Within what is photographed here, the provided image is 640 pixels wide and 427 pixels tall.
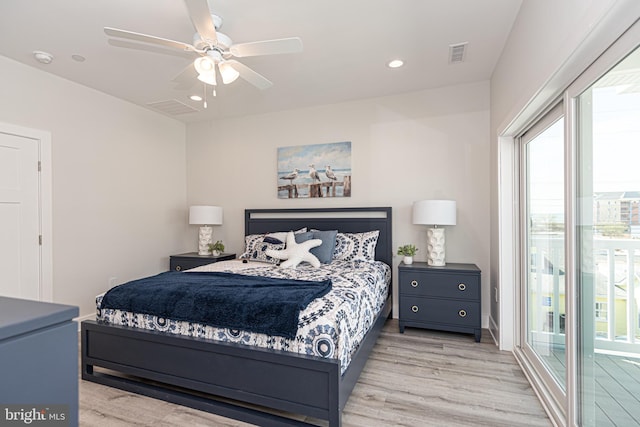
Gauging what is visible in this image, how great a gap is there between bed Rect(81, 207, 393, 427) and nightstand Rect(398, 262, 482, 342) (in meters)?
0.94

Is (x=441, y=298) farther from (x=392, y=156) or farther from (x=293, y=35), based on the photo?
(x=293, y=35)

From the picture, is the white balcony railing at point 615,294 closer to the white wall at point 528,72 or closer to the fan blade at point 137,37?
the white wall at point 528,72

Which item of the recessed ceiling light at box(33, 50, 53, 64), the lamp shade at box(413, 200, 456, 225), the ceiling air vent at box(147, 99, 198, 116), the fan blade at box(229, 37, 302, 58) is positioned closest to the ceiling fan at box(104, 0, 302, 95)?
the fan blade at box(229, 37, 302, 58)

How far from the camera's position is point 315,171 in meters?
4.27

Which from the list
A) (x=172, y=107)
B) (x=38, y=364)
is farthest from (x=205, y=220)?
(x=38, y=364)

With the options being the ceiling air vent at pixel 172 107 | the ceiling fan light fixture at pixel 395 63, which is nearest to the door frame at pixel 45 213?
the ceiling air vent at pixel 172 107

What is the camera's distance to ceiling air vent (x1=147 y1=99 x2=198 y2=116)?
13.5ft

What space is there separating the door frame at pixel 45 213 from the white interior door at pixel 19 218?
0.03m

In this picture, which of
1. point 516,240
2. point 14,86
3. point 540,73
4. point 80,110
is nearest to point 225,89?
point 80,110

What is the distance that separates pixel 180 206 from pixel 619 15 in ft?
16.3

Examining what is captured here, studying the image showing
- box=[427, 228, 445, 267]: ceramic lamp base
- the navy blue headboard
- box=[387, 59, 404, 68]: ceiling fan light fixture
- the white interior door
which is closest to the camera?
the white interior door

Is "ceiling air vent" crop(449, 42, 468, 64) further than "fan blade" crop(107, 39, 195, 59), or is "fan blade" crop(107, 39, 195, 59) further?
"ceiling air vent" crop(449, 42, 468, 64)

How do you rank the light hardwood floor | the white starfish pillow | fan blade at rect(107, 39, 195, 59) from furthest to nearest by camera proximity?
the white starfish pillow < fan blade at rect(107, 39, 195, 59) < the light hardwood floor

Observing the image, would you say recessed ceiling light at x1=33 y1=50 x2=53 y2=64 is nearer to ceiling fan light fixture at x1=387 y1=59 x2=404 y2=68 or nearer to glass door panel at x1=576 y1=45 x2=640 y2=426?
ceiling fan light fixture at x1=387 y1=59 x2=404 y2=68
